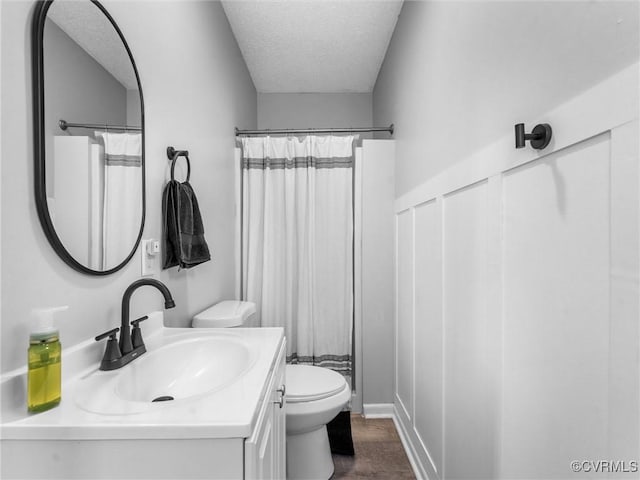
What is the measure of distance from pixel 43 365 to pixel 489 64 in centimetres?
136

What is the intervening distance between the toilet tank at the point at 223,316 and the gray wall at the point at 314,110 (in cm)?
192

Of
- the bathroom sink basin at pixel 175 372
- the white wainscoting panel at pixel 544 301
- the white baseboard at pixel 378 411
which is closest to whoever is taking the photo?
the white wainscoting panel at pixel 544 301

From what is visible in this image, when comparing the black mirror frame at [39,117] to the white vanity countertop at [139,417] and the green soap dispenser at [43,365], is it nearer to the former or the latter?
the green soap dispenser at [43,365]

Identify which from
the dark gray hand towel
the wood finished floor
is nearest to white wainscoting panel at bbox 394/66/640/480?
the wood finished floor

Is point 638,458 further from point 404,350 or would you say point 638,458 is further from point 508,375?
point 404,350

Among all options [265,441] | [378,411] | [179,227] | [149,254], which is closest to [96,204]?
[149,254]

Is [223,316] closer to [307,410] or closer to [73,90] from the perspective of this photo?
[307,410]

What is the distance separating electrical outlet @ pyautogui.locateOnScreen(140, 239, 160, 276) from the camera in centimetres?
119

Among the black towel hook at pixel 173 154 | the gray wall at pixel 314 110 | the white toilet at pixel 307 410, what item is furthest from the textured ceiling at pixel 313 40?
the white toilet at pixel 307 410

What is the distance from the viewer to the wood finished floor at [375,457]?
5.59ft

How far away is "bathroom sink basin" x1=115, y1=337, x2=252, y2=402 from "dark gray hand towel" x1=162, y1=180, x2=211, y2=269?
368mm

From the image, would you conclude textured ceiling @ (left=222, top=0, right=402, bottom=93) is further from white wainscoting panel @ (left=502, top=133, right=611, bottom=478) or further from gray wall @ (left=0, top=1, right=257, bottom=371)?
white wainscoting panel @ (left=502, top=133, right=611, bottom=478)

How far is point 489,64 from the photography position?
3.32 feet

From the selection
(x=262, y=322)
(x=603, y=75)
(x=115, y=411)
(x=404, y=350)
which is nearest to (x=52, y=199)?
(x=115, y=411)
